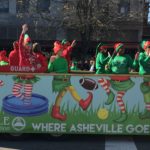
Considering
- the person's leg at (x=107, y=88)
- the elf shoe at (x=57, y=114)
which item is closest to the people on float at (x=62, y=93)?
the elf shoe at (x=57, y=114)

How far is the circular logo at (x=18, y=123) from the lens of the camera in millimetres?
9266

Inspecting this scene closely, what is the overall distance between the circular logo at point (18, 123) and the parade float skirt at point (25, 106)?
0.10 m

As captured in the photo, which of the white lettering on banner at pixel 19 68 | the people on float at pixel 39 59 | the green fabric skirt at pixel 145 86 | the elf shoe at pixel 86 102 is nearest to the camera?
the green fabric skirt at pixel 145 86

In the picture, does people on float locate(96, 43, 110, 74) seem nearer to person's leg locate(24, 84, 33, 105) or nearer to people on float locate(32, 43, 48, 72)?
people on float locate(32, 43, 48, 72)

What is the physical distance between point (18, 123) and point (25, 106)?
353 millimetres

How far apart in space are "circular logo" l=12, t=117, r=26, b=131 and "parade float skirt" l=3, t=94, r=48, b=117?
98 millimetres

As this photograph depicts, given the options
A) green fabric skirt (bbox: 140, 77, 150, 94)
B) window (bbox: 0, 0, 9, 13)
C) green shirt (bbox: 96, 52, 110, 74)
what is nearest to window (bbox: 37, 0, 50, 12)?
window (bbox: 0, 0, 9, 13)

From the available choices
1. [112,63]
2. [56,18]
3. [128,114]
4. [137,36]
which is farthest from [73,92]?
[137,36]

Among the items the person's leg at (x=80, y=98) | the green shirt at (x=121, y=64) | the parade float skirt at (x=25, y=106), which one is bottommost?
the parade float skirt at (x=25, y=106)

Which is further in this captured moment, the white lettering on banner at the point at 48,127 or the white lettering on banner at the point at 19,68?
the white lettering on banner at the point at 19,68

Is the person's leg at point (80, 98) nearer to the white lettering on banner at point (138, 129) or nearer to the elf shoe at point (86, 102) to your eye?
the elf shoe at point (86, 102)

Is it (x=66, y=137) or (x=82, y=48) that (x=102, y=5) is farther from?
(x=66, y=137)

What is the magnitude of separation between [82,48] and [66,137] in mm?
26792

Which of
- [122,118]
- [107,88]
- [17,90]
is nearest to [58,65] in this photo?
[17,90]
